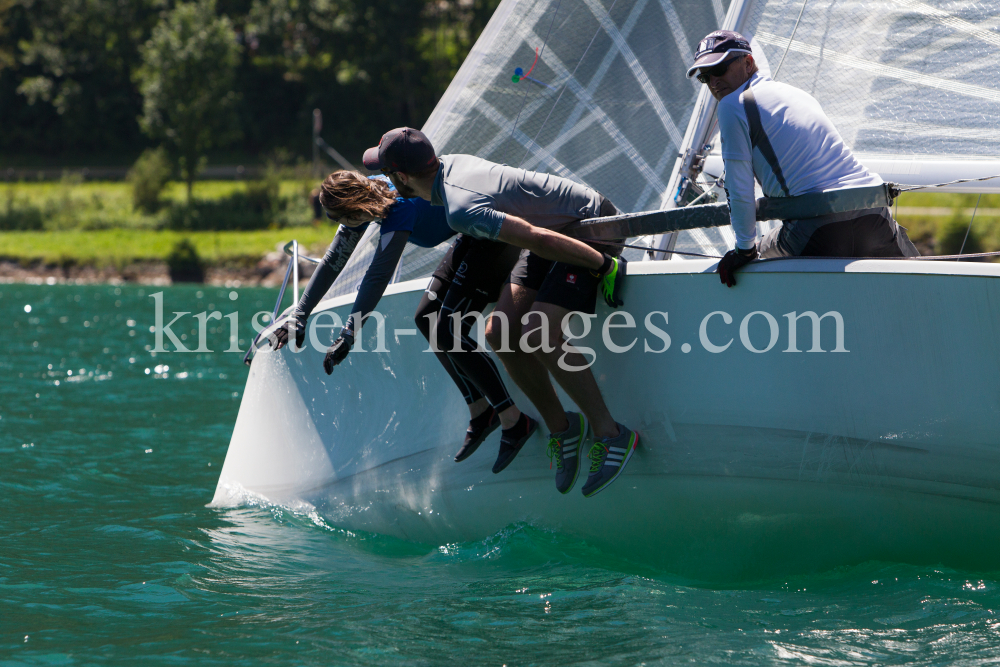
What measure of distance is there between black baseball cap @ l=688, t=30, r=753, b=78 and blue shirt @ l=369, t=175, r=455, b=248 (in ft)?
4.09

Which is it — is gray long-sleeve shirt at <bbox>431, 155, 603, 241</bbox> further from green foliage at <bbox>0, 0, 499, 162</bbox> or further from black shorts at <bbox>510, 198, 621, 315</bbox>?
green foliage at <bbox>0, 0, 499, 162</bbox>

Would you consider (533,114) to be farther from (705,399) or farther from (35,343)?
(35,343)

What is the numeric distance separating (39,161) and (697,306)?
163 ft

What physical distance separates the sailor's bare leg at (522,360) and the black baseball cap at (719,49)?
102cm

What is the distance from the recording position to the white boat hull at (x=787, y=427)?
10.4 feet

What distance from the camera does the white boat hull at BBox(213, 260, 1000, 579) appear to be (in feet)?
10.4

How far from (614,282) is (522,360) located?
469mm

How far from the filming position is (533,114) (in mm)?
5102

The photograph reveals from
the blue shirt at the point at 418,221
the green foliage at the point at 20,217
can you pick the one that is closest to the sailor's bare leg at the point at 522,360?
the blue shirt at the point at 418,221

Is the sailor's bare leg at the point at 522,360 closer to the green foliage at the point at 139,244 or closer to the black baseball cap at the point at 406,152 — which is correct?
the black baseball cap at the point at 406,152

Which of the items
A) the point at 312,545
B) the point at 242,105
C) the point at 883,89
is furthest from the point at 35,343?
the point at 242,105

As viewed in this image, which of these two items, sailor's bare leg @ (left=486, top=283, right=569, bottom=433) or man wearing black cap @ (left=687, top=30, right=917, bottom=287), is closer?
man wearing black cap @ (left=687, top=30, right=917, bottom=287)

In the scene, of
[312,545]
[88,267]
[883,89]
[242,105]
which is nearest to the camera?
[883,89]

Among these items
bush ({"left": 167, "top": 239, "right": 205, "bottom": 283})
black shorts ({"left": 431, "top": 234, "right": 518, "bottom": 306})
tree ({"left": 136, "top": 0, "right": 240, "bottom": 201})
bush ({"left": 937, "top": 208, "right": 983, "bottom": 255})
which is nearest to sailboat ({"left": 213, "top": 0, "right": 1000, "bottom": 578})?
black shorts ({"left": 431, "top": 234, "right": 518, "bottom": 306})
